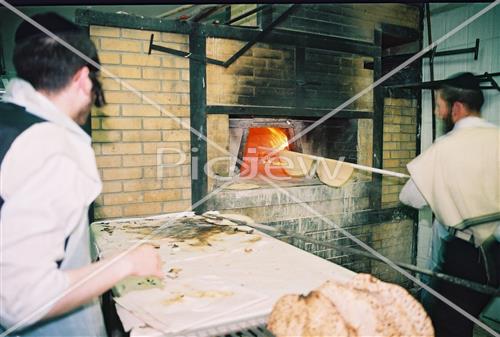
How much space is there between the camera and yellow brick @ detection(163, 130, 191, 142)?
360 centimetres

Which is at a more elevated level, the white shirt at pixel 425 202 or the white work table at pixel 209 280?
the white shirt at pixel 425 202

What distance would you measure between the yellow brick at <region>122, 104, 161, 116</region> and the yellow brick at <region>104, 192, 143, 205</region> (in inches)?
29.3

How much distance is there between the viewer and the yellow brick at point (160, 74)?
3490mm

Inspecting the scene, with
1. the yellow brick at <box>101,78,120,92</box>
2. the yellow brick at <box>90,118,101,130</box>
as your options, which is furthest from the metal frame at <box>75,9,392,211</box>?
the yellow brick at <box>90,118,101,130</box>

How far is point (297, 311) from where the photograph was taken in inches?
53.4

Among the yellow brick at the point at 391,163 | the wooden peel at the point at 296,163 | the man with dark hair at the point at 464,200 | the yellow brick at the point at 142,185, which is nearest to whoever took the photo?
the man with dark hair at the point at 464,200

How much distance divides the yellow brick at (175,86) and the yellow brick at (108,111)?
1.54 ft

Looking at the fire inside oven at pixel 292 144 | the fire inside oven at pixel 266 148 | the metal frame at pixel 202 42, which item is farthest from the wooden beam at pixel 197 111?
the fire inside oven at pixel 292 144

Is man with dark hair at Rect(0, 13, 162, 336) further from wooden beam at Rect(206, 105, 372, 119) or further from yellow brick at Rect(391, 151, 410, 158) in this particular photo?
yellow brick at Rect(391, 151, 410, 158)

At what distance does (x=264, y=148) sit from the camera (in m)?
4.88

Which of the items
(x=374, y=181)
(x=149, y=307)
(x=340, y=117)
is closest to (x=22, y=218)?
(x=149, y=307)

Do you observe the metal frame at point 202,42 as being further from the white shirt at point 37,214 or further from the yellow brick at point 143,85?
the white shirt at point 37,214

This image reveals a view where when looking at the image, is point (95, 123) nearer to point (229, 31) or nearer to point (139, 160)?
point (139, 160)

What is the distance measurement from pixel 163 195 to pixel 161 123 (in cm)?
70
